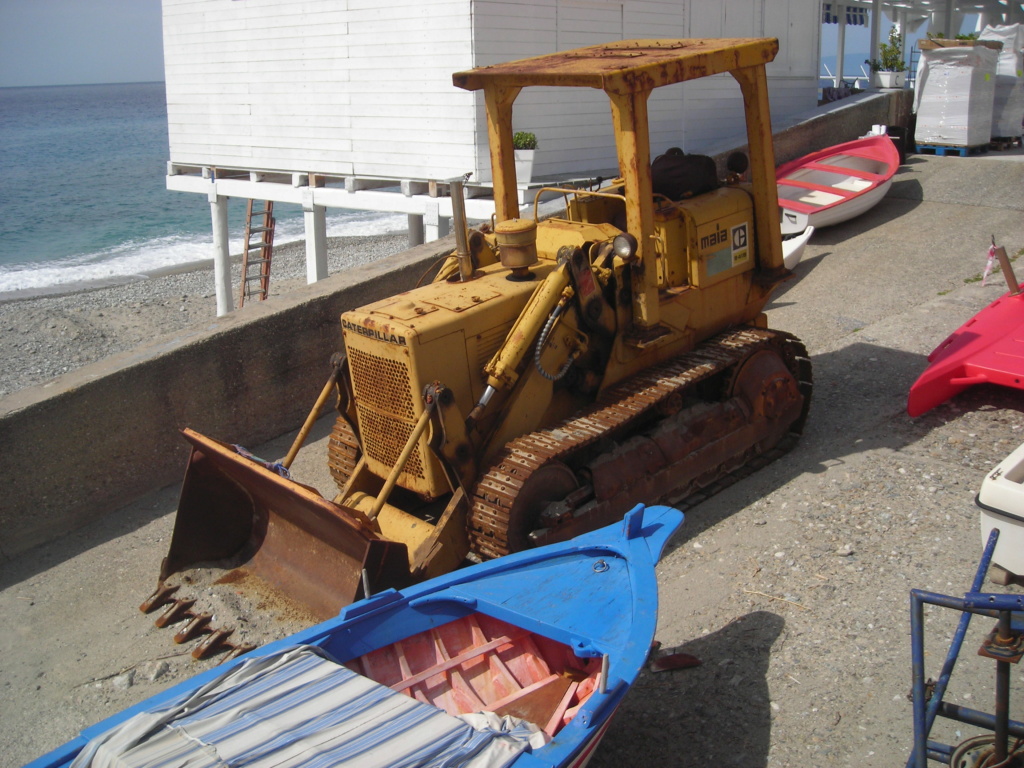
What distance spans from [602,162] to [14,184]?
49.3m

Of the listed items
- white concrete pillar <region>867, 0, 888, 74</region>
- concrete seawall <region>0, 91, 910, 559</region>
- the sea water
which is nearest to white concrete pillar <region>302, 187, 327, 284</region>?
concrete seawall <region>0, 91, 910, 559</region>

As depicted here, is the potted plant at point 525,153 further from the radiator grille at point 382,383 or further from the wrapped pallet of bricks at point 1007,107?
the wrapped pallet of bricks at point 1007,107

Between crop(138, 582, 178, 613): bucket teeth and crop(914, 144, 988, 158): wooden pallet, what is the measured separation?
43.7ft

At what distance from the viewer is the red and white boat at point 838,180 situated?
11133 millimetres

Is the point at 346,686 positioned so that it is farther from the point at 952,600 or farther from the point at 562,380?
the point at 562,380

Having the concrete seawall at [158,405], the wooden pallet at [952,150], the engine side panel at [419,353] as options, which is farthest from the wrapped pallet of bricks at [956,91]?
the engine side panel at [419,353]

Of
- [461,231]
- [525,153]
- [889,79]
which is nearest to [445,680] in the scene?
[461,231]

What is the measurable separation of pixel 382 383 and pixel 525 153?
6440 mm

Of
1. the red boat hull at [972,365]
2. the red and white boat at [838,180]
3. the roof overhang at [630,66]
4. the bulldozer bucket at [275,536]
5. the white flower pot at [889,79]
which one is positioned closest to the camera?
the bulldozer bucket at [275,536]

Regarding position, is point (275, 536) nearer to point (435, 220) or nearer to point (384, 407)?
point (384, 407)

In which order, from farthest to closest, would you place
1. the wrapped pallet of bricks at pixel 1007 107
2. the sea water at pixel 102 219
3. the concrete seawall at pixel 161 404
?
the sea water at pixel 102 219 < the wrapped pallet of bricks at pixel 1007 107 < the concrete seawall at pixel 161 404

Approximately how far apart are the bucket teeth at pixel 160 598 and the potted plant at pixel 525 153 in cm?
701

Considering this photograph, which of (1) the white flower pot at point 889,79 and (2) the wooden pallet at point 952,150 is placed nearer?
(2) the wooden pallet at point 952,150

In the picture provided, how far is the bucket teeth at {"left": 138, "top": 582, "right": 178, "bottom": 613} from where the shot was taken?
5215mm
